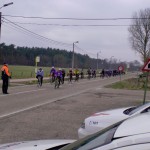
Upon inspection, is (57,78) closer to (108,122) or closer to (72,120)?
(72,120)

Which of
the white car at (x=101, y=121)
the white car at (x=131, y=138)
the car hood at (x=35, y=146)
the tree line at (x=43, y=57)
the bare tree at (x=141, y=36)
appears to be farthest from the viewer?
the tree line at (x=43, y=57)

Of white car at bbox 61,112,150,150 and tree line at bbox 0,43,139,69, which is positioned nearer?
white car at bbox 61,112,150,150

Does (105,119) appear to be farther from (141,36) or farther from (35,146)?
(141,36)

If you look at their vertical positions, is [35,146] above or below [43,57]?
below

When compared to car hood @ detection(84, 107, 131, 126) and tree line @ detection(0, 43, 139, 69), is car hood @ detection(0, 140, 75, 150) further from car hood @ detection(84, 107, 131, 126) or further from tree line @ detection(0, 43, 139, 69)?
tree line @ detection(0, 43, 139, 69)

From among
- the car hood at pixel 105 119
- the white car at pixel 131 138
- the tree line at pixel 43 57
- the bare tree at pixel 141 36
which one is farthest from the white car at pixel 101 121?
the tree line at pixel 43 57

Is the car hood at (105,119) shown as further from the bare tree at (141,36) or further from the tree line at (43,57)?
the tree line at (43,57)

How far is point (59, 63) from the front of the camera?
137125mm

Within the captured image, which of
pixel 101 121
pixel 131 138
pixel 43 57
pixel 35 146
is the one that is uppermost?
pixel 43 57

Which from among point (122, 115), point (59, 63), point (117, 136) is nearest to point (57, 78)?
point (122, 115)

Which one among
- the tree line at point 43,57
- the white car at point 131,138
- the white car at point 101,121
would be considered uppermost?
the tree line at point 43,57

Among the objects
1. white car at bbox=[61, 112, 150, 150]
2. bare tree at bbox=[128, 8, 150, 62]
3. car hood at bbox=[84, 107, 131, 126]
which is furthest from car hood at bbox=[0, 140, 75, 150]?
bare tree at bbox=[128, 8, 150, 62]

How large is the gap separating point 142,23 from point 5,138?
217 feet

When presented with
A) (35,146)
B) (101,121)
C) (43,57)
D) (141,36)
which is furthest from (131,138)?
(43,57)
